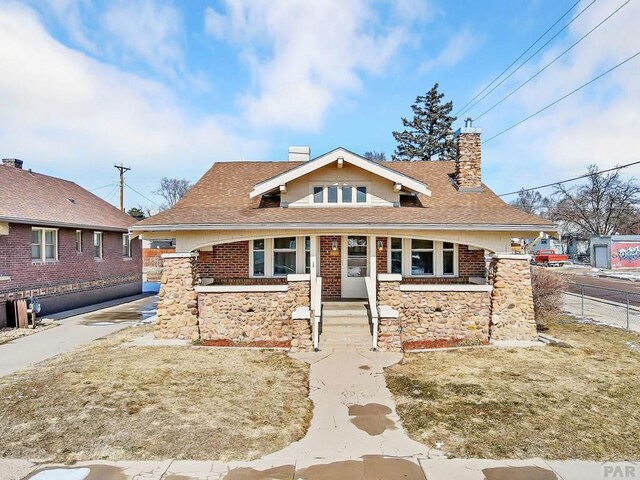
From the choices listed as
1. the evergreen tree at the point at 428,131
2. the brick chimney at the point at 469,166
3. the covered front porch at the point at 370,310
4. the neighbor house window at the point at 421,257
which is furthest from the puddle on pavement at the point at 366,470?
the evergreen tree at the point at 428,131

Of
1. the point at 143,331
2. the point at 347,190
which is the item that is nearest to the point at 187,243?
the point at 143,331

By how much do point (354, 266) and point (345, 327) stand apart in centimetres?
278

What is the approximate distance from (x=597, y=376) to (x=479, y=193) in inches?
261

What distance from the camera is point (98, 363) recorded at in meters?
7.83

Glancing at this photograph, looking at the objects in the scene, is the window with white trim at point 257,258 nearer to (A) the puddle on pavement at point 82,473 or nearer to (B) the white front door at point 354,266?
(B) the white front door at point 354,266

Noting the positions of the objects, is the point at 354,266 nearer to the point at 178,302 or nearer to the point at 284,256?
the point at 284,256

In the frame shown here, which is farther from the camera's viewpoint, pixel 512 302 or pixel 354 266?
pixel 354 266

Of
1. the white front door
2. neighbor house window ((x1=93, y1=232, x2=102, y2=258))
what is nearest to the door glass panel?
the white front door

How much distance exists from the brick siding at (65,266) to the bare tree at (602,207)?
46.8 meters

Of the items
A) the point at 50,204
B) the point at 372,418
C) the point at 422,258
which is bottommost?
the point at 372,418

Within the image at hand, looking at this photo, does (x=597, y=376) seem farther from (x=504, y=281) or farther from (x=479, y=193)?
Result: (x=479, y=193)

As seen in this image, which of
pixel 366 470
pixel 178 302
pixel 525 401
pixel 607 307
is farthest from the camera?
pixel 607 307

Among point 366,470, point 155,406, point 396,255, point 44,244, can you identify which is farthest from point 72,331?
point 366,470

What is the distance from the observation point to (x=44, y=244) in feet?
44.2
